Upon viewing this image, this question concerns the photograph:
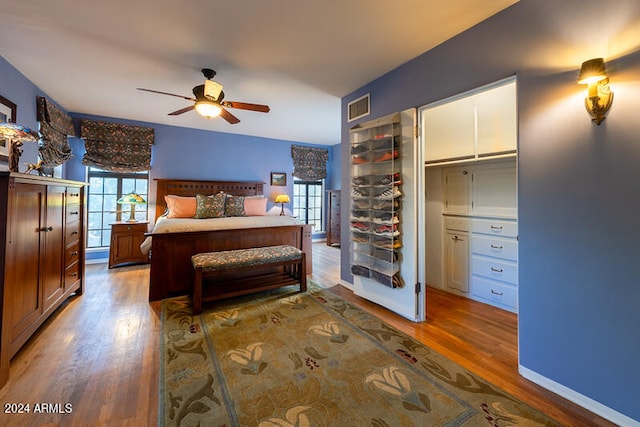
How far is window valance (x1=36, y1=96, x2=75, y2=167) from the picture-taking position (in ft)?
10.8

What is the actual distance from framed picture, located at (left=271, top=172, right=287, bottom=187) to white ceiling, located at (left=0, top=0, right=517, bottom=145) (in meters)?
2.58

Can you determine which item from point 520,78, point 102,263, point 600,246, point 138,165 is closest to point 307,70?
point 520,78

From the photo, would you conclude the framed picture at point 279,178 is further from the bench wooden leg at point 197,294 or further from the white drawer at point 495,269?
the white drawer at point 495,269

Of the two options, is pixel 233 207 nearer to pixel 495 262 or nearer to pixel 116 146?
pixel 116 146

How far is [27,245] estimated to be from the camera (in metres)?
1.93

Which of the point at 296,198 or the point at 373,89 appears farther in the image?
the point at 296,198

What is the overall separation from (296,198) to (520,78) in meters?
5.46

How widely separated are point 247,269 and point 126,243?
2.74m

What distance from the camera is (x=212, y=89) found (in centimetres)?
262

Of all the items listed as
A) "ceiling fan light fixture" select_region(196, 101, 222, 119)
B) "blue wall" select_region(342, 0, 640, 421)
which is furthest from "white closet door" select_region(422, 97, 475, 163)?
"ceiling fan light fixture" select_region(196, 101, 222, 119)

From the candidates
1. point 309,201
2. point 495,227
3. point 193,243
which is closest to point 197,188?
point 193,243

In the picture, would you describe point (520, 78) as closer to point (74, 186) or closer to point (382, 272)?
point (382, 272)

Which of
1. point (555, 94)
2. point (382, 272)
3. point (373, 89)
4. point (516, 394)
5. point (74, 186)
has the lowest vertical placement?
point (516, 394)

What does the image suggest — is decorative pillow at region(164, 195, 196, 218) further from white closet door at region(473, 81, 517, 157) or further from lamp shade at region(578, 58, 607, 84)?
lamp shade at region(578, 58, 607, 84)
